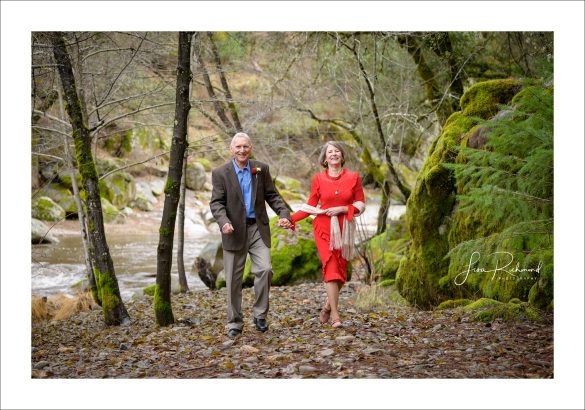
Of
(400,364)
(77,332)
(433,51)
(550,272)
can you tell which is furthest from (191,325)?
(433,51)

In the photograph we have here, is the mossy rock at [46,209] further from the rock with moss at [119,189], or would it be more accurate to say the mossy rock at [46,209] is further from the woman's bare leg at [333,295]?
the woman's bare leg at [333,295]

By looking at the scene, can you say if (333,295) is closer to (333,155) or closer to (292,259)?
(333,155)

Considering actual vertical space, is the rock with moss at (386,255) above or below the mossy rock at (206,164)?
below

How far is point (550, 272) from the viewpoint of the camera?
16.7 ft

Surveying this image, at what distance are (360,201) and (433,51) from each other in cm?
437

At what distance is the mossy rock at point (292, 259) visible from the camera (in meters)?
9.44

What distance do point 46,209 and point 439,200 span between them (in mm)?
13969

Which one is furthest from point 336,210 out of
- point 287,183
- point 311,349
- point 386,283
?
point 287,183

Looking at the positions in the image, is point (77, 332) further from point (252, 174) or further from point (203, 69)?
point (203, 69)

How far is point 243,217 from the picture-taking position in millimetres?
5363

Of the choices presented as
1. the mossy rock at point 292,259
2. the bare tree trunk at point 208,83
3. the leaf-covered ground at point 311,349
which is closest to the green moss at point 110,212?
the bare tree trunk at point 208,83

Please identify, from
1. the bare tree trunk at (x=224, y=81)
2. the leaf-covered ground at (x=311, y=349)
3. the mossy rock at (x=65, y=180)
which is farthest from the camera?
the mossy rock at (x=65, y=180)

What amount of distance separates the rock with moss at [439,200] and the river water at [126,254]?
1625mm

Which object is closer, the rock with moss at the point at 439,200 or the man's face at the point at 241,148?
the man's face at the point at 241,148
